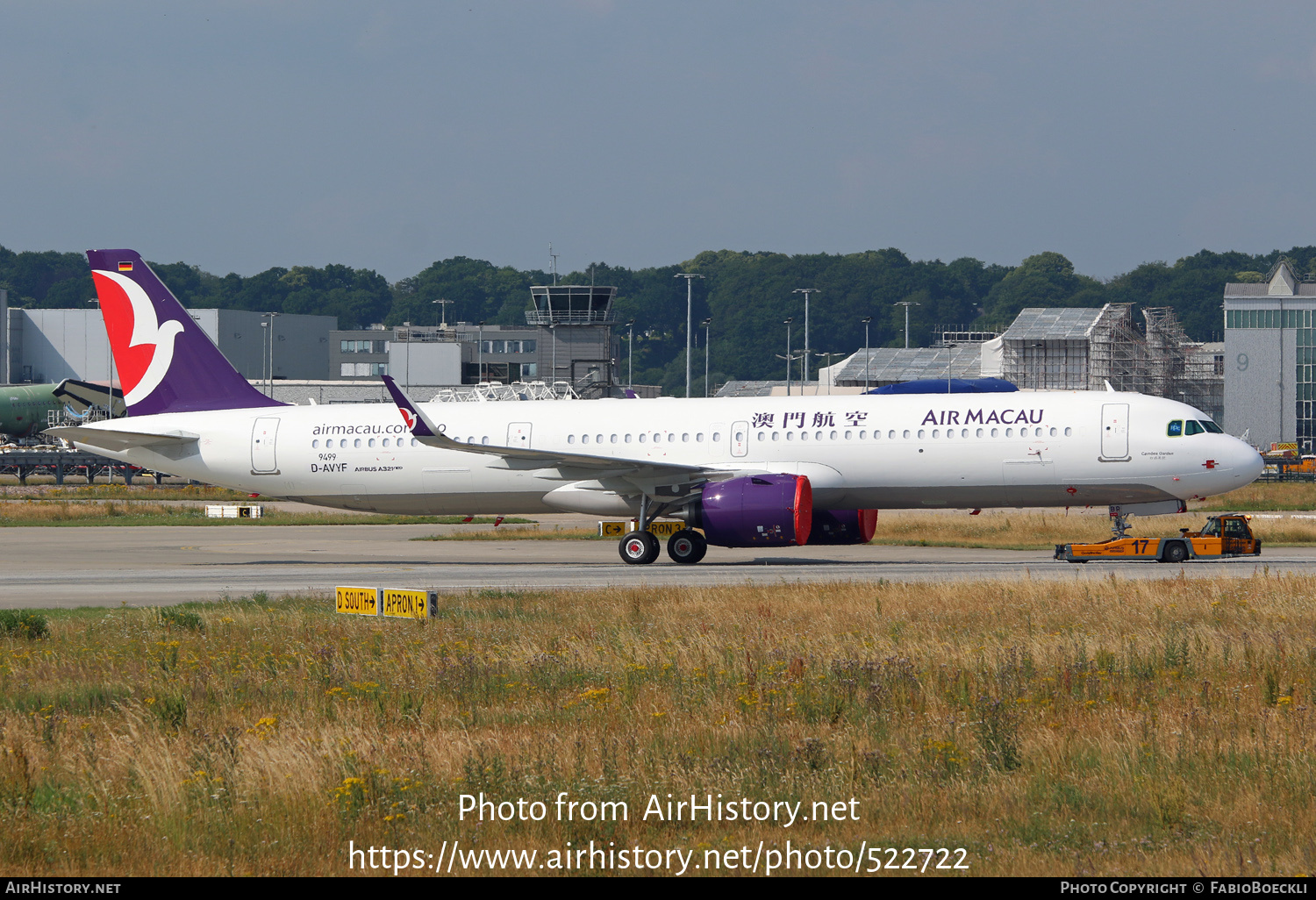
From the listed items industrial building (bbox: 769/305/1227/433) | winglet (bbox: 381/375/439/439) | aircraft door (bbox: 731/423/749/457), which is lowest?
aircraft door (bbox: 731/423/749/457)

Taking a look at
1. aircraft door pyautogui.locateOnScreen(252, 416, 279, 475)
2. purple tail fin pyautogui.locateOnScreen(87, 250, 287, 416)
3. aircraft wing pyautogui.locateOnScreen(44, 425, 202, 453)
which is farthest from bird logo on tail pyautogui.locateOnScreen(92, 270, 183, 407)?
aircraft door pyautogui.locateOnScreen(252, 416, 279, 475)

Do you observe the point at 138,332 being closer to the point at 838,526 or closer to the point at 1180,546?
the point at 838,526

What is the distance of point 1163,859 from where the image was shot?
8.23 metres

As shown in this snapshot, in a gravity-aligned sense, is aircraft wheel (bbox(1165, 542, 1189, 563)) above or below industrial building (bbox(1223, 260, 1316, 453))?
below

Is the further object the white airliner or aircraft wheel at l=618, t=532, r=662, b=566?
aircraft wheel at l=618, t=532, r=662, b=566

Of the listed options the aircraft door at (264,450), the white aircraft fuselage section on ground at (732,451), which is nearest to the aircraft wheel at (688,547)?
the white aircraft fuselage section on ground at (732,451)

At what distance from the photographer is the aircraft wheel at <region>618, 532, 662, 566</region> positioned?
33219 millimetres

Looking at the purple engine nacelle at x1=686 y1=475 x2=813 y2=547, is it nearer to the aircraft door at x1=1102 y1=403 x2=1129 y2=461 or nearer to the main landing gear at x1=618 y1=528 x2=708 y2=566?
the main landing gear at x1=618 y1=528 x2=708 y2=566

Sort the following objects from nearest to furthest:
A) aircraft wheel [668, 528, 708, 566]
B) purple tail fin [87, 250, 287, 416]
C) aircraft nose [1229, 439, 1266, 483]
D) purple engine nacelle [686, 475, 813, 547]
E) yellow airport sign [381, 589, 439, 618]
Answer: yellow airport sign [381, 589, 439, 618], purple engine nacelle [686, 475, 813, 547], aircraft nose [1229, 439, 1266, 483], aircraft wheel [668, 528, 708, 566], purple tail fin [87, 250, 287, 416]

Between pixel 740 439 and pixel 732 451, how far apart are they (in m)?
0.38

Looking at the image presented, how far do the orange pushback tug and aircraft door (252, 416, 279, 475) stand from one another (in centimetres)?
2114

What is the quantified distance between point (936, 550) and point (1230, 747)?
27.7 meters

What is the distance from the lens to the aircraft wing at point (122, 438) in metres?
35.5

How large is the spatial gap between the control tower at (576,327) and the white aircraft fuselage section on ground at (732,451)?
84.7 meters
